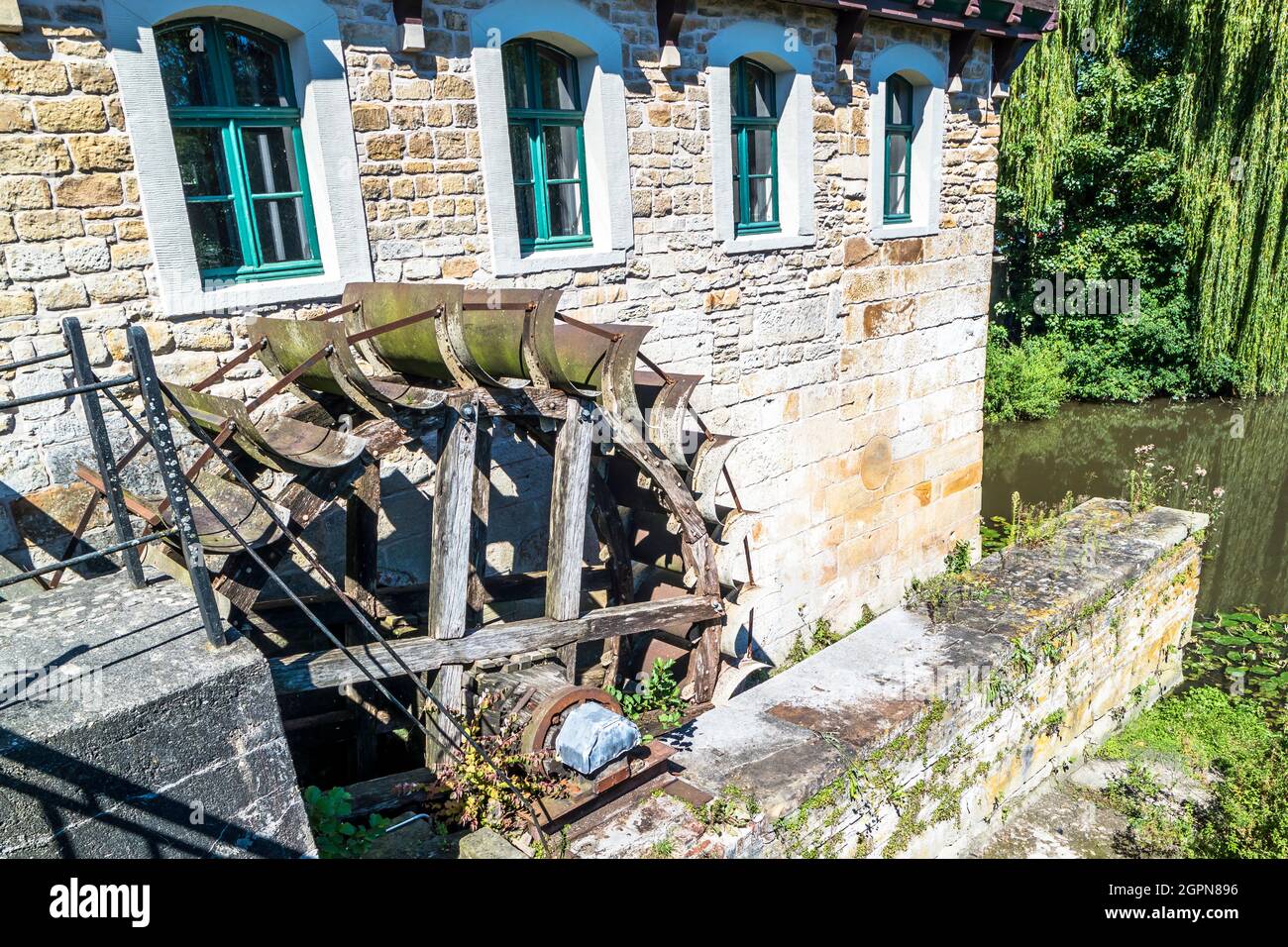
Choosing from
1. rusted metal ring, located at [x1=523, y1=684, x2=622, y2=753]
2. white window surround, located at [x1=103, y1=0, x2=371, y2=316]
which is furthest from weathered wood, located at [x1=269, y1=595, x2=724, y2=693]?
white window surround, located at [x1=103, y1=0, x2=371, y2=316]

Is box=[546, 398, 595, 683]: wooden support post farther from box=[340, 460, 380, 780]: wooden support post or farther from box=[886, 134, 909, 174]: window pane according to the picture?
box=[886, 134, 909, 174]: window pane

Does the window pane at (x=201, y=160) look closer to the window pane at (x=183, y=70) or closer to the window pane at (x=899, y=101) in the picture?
the window pane at (x=183, y=70)

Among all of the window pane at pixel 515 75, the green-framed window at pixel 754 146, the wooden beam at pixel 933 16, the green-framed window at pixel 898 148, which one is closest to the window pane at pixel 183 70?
the window pane at pixel 515 75

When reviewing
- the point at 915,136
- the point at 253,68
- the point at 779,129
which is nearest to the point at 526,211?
the point at 253,68

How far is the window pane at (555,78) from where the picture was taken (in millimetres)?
5133

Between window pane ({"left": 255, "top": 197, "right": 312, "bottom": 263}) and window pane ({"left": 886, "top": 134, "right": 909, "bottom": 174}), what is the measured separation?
4863mm

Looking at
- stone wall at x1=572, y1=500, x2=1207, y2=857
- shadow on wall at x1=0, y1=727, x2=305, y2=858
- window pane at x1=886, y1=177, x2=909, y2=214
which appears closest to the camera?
shadow on wall at x1=0, y1=727, x2=305, y2=858

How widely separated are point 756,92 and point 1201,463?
1039 centimetres

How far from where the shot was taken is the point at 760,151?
6.40m

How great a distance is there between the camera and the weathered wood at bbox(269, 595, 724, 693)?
3.62 metres

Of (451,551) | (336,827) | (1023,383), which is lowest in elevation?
(1023,383)

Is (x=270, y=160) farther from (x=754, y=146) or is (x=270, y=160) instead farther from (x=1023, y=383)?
(x=1023, y=383)

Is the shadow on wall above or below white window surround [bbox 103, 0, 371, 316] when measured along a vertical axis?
below
